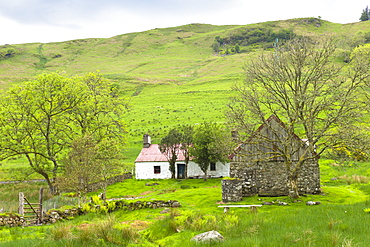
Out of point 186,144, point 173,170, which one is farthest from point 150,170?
point 186,144

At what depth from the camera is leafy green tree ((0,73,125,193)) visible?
116 ft

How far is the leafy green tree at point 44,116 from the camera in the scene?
35.4 metres

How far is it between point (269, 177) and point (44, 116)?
28.2 meters

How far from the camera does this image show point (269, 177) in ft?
94.4

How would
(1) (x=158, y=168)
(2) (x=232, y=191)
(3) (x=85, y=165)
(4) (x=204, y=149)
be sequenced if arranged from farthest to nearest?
(1) (x=158, y=168)
(4) (x=204, y=149)
(3) (x=85, y=165)
(2) (x=232, y=191)

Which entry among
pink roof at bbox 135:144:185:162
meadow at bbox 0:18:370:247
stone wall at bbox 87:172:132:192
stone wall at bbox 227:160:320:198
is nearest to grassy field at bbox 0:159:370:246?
meadow at bbox 0:18:370:247

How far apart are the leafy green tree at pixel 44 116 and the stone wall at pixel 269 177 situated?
776 inches

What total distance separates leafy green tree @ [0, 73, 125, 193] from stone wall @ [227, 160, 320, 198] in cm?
1971

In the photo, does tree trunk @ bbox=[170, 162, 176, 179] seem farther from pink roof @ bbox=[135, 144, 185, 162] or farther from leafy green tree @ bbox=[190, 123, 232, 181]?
leafy green tree @ bbox=[190, 123, 232, 181]

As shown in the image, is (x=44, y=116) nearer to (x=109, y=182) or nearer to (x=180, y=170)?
(x=109, y=182)

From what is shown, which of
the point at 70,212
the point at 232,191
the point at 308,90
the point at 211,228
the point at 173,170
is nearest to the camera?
the point at 211,228

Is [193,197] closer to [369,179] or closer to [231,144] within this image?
[231,144]

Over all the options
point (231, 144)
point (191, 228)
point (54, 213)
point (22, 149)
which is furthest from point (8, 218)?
point (22, 149)

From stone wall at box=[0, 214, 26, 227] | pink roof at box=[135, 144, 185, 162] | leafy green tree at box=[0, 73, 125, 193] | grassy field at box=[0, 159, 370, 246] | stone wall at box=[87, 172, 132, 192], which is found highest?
leafy green tree at box=[0, 73, 125, 193]
